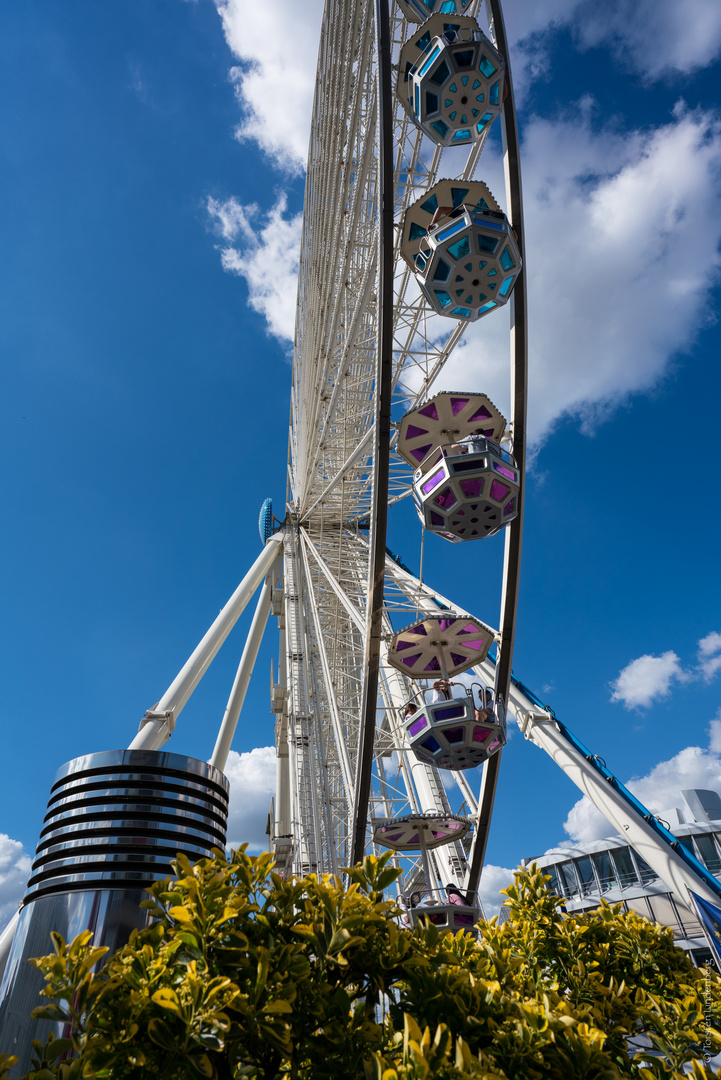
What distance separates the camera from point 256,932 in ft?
11.9

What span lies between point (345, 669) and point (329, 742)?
2731mm

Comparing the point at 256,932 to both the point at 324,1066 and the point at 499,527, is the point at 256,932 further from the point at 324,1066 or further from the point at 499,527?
the point at 499,527

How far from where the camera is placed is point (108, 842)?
849 cm

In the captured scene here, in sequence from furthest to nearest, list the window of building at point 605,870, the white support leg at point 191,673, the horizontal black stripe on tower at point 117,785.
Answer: the window of building at point 605,870 → the white support leg at point 191,673 → the horizontal black stripe on tower at point 117,785

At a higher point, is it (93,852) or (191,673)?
(191,673)

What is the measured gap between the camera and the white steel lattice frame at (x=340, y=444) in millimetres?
14156

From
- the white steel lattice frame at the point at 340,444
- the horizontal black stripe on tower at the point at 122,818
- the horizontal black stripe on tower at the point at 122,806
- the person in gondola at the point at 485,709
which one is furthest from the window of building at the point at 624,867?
the horizontal black stripe on tower at the point at 122,818

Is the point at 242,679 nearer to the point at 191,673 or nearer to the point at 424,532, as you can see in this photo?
the point at 191,673

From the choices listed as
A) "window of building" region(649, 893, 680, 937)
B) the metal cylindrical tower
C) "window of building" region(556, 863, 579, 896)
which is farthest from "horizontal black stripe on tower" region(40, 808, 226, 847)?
"window of building" region(556, 863, 579, 896)

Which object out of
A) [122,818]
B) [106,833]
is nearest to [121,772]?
[122,818]

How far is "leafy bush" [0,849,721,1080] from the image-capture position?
294cm

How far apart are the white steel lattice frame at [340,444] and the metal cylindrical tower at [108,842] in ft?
12.4

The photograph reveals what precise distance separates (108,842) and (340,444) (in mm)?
14372

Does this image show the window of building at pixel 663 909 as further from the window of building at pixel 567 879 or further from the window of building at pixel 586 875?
the window of building at pixel 567 879
